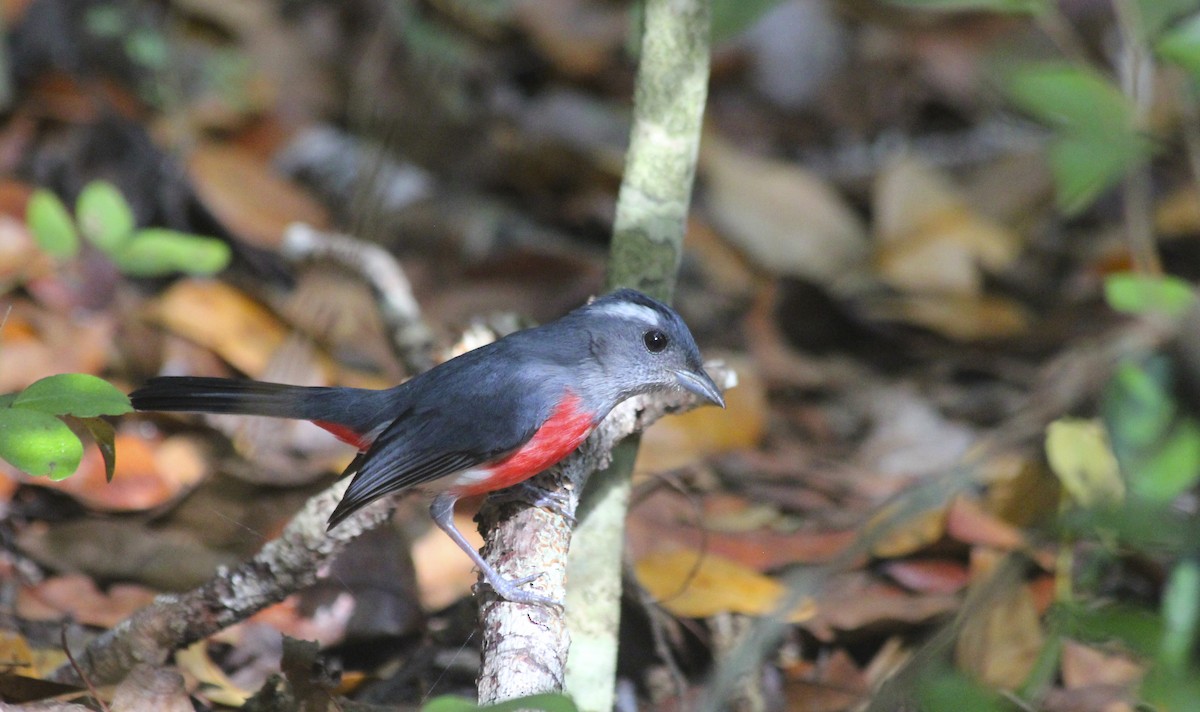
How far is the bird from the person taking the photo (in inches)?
119

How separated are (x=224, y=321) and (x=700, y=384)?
7.52 ft

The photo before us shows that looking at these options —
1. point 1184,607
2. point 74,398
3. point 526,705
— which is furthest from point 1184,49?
point 74,398

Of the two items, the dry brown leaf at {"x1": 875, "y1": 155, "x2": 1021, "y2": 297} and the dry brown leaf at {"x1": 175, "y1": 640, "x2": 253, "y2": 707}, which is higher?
the dry brown leaf at {"x1": 875, "y1": 155, "x2": 1021, "y2": 297}

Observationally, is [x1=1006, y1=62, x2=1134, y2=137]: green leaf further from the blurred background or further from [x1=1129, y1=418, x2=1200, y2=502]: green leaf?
[x1=1129, y1=418, x2=1200, y2=502]: green leaf

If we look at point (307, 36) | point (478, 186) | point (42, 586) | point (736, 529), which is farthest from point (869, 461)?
point (307, 36)

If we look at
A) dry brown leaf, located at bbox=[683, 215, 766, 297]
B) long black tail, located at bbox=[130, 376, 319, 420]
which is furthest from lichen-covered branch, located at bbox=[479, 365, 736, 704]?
dry brown leaf, located at bbox=[683, 215, 766, 297]

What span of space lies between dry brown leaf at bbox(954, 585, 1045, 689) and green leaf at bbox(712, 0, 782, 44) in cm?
207

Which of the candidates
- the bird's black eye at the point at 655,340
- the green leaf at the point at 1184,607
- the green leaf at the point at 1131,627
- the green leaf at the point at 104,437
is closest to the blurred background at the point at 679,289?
the green leaf at the point at 1131,627

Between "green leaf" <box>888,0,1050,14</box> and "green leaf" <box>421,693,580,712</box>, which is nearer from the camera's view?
"green leaf" <box>421,693,580,712</box>

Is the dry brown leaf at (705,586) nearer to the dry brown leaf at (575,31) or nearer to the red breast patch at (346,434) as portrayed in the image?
the red breast patch at (346,434)

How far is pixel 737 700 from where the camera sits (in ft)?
10.6

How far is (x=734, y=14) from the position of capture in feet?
5.63

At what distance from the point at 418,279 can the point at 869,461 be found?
2.41m

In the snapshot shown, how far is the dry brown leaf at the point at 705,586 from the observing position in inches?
137
